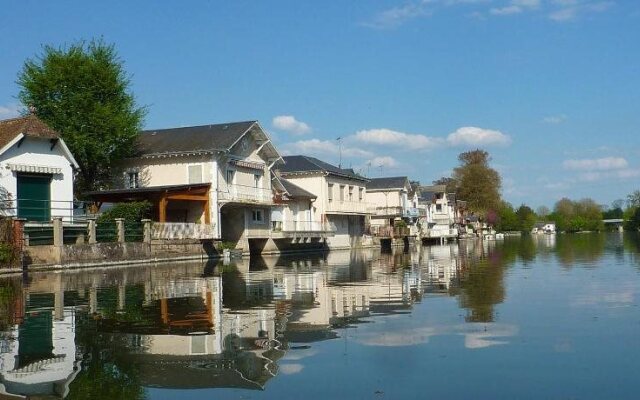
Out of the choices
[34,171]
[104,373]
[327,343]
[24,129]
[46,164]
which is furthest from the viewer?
[46,164]

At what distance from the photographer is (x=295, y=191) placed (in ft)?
183

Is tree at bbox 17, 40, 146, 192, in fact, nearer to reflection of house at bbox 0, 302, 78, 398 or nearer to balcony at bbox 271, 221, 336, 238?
balcony at bbox 271, 221, 336, 238

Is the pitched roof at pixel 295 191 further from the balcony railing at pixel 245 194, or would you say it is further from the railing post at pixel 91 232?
the railing post at pixel 91 232

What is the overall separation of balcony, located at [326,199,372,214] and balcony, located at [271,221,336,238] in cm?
127

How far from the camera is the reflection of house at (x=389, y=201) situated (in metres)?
77.7

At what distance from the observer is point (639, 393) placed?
6.45 metres

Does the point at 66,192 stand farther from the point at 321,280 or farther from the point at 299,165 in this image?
the point at 299,165

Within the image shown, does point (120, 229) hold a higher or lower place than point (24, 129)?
lower

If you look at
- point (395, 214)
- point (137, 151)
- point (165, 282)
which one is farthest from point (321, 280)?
point (395, 214)

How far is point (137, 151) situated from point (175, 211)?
5402 millimetres

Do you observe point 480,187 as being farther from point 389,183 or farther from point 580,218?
point 580,218

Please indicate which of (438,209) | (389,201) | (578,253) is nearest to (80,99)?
(578,253)

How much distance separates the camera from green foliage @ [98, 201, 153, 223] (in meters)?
34.6

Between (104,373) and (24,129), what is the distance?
1116 inches
